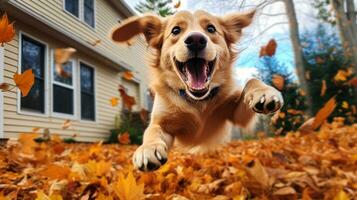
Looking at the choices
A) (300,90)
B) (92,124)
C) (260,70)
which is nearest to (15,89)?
(260,70)

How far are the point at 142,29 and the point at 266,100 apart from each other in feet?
1.83

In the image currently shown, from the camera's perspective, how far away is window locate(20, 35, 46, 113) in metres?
1.47

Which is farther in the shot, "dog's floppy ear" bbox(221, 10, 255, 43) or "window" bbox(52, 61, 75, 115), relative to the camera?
"window" bbox(52, 61, 75, 115)

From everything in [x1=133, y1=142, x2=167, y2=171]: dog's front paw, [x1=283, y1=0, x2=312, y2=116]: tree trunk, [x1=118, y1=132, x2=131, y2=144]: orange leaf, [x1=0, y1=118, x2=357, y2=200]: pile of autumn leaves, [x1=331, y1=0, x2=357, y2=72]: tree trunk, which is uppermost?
[x1=331, y1=0, x2=357, y2=72]: tree trunk

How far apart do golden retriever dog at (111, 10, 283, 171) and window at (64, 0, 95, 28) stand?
190mm

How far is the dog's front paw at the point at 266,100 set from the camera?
4.84 ft

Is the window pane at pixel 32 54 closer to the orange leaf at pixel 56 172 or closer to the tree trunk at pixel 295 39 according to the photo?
the orange leaf at pixel 56 172

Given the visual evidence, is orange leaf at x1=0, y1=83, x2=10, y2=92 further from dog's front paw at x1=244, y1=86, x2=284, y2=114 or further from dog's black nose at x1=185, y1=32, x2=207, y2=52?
dog's front paw at x1=244, y1=86, x2=284, y2=114

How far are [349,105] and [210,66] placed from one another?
7.71 meters

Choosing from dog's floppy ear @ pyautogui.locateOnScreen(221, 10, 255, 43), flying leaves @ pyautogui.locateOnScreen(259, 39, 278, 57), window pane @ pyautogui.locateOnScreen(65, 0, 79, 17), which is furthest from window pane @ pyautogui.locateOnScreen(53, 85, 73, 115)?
flying leaves @ pyautogui.locateOnScreen(259, 39, 278, 57)

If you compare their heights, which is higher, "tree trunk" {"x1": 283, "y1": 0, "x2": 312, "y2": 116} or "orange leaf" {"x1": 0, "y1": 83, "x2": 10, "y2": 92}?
"tree trunk" {"x1": 283, "y1": 0, "x2": 312, "y2": 116}

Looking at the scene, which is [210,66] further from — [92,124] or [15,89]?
[92,124]

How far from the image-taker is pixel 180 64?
4.76 ft

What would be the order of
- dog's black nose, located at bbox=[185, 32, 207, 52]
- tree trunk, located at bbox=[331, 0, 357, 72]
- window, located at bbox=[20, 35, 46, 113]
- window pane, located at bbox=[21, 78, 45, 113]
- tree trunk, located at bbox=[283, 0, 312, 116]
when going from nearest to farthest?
dog's black nose, located at bbox=[185, 32, 207, 52], window, located at bbox=[20, 35, 46, 113], window pane, located at bbox=[21, 78, 45, 113], tree trunk, located at bbox=[283, 0, 312, 116], tree trunk, located at bbox=[331, 0, 357, 72]
